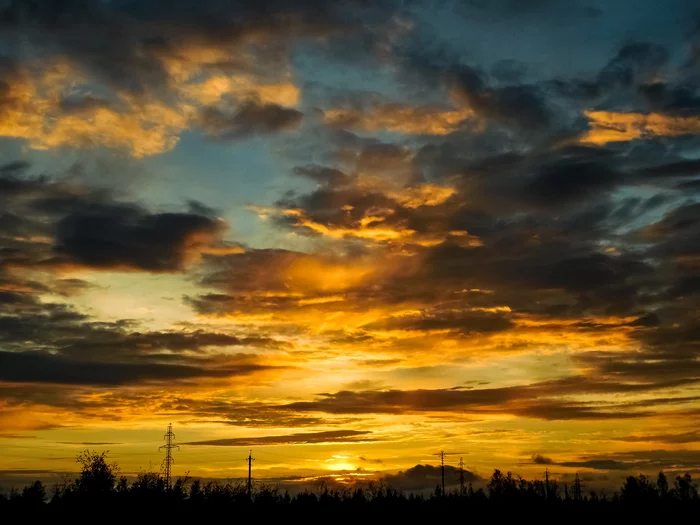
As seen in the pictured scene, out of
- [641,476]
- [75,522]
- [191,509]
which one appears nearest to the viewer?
[75,522]

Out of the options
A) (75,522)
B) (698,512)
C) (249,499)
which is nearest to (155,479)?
(249,499)

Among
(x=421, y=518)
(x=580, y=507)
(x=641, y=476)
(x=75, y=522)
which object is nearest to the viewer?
(x=75, y=522)

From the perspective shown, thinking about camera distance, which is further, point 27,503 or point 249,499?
point 249,499

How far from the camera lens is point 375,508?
281ft

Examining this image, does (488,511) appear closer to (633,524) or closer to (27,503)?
(633,524)

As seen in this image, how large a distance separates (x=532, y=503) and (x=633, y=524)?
12.8 m

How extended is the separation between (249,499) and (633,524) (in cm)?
3937

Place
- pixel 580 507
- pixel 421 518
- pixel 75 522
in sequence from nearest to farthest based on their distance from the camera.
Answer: pixel 75 522 < pixel 421 518 < pixel 580 507

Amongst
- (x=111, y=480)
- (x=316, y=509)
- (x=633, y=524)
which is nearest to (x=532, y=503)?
(x=633, y=524)

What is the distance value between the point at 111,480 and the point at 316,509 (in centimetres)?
2206

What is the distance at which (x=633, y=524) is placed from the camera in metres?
76.6

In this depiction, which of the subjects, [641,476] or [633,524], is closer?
[633,524]

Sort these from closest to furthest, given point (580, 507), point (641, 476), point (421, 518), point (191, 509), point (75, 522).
Answer: point (75, 522)
point (191, 509)
point (421, 518)
point (580, 507)
point (641, 476)

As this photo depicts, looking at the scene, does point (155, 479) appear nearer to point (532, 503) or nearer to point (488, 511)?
point (488, 511)
